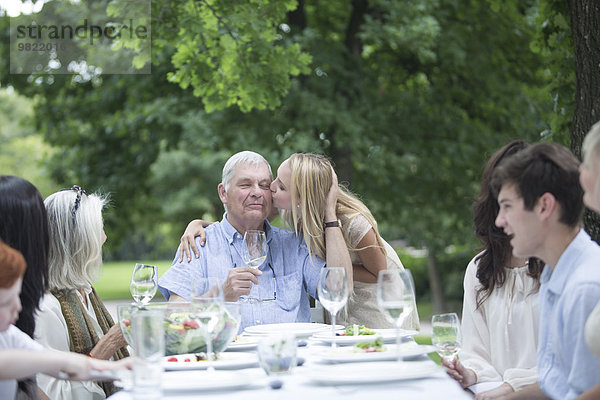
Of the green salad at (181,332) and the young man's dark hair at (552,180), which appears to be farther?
the green salad at (181,332)

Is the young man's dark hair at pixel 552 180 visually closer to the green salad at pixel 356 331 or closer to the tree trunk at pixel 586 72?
the green salad at pixel 356 331

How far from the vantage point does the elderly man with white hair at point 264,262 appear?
14.3 feet

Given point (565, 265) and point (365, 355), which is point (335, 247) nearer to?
point (365, 355)

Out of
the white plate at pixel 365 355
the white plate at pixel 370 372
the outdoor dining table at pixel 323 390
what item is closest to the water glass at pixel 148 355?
the outdoor dining table at pixel 323 390

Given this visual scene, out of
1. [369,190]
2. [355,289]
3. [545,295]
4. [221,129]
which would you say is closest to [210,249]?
[355,289]

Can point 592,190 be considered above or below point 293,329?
above

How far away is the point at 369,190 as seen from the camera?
1146 centimetres

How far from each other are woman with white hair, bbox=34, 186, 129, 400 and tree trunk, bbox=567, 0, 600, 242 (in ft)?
10.2

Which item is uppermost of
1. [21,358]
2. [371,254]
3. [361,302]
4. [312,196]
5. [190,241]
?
[312,196]

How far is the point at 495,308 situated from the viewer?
3.49m

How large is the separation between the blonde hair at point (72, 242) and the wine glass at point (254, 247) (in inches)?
31.2

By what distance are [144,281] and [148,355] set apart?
132 cm

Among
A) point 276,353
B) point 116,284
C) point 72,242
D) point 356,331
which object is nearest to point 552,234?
point 356,331

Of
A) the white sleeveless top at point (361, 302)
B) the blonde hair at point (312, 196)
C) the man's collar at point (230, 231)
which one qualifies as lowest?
the white sleeveless top at point (361, 302)
